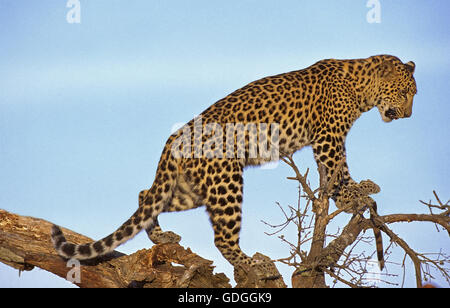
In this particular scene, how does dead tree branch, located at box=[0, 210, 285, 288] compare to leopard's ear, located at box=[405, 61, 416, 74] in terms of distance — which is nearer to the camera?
dead tree branch, located at box=[0, 210, 285, 288]

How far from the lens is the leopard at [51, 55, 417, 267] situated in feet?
36.0

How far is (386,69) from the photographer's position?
13320 mm

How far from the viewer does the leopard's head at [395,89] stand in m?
13.2

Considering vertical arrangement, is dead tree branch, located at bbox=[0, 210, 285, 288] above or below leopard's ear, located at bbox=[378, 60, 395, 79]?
below

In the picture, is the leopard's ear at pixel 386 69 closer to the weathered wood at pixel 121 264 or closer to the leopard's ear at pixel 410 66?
the leopard's ear at pixel 410 66

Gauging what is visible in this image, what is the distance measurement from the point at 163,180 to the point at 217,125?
145 centimetres

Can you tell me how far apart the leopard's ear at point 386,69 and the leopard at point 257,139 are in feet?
0.07

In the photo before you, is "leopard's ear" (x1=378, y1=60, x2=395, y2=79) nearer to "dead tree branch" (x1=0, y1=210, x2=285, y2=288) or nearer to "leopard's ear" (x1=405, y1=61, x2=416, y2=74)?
"leopard's ear" (x1=405, y1=61, x2=416, y2=74)

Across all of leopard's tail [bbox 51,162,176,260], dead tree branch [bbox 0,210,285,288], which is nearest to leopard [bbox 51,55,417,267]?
leopard's tail [bbox 51,162,176,260]

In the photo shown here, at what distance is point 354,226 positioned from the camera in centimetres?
1113

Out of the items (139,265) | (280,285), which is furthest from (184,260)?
(280,285)
